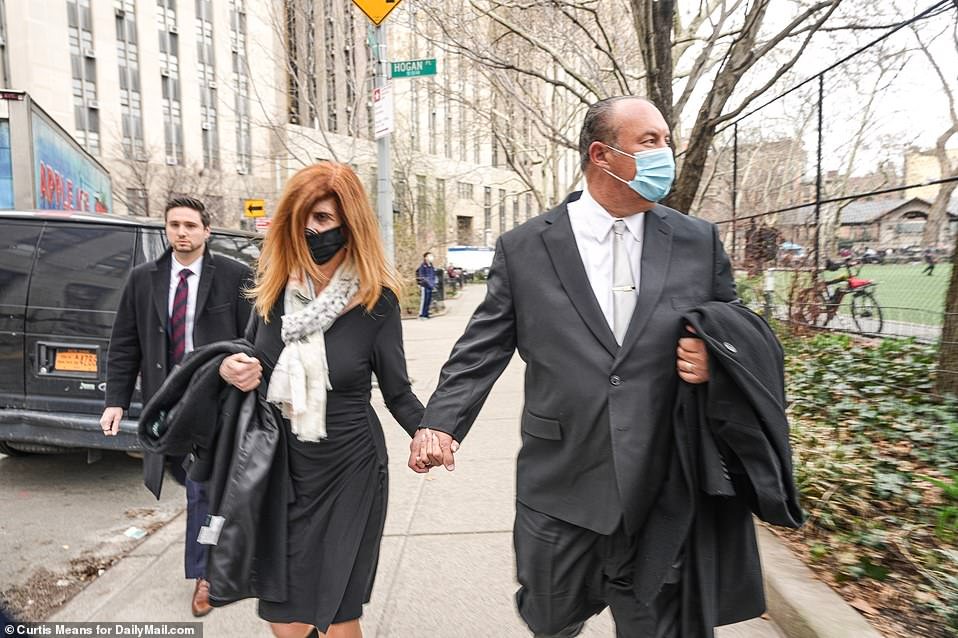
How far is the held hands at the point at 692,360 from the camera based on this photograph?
190 centimetres

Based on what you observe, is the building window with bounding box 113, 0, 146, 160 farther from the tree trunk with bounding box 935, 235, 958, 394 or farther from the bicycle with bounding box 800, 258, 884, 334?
the tree trunk with bounding box 935, 235, 958, 394

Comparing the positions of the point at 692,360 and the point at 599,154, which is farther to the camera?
the point at 599,154

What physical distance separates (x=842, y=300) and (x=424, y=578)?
562cm

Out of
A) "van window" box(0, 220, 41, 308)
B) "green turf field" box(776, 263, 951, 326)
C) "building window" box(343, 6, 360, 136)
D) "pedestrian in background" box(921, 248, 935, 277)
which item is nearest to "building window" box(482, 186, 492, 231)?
"building window" box(343, 6, 360, 136)

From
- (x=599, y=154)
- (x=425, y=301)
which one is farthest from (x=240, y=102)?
(x=599, y=154)

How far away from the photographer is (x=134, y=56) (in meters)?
44.7

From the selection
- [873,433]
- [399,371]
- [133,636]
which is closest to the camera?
[399,371]

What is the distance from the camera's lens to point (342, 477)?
2.40 m

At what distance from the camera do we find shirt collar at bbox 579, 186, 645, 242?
2188 mm

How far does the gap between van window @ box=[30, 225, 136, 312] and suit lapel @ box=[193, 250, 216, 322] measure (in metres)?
1.78

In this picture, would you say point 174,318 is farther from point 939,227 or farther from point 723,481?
point 939,227

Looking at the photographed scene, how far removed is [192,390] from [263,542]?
0.58 meters

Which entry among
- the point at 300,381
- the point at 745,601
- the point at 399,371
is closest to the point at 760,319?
the point at 745,601

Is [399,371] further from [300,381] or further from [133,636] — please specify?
[133,636]
